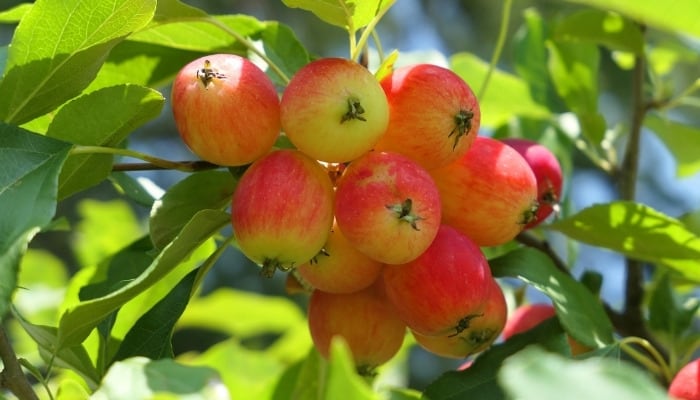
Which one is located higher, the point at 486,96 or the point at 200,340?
the point at 486,96

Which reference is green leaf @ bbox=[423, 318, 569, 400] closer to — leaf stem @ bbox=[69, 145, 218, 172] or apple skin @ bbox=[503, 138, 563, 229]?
apple skin @ bbox=[503, 138, 563, 229]

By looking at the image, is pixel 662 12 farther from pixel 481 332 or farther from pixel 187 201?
pixel 187 201

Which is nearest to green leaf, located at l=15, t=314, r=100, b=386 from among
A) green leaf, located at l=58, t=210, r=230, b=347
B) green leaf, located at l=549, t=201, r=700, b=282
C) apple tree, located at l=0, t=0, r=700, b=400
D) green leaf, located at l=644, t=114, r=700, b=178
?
apple tree, located at l=0, t=0, r=700, b=400

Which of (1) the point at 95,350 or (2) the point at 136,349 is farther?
(1) the point at 95,350

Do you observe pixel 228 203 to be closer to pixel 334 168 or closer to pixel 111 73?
pixel 334 168

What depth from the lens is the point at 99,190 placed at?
5.74 m

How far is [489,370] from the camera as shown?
111cm

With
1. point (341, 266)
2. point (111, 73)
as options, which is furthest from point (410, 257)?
point (111, 73)

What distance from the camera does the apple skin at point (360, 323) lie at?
3.64 ft

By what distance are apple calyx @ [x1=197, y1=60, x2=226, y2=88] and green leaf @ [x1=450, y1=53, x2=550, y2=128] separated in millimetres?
849

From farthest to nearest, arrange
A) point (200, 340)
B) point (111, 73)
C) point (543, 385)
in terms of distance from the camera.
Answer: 1. point (200, 340)
2. point (111, 73)
3. point (543, 385)

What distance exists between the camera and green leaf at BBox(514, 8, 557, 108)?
180 centimetres

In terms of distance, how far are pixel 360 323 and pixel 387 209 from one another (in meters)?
0.18

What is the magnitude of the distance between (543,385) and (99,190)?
5362 mm
